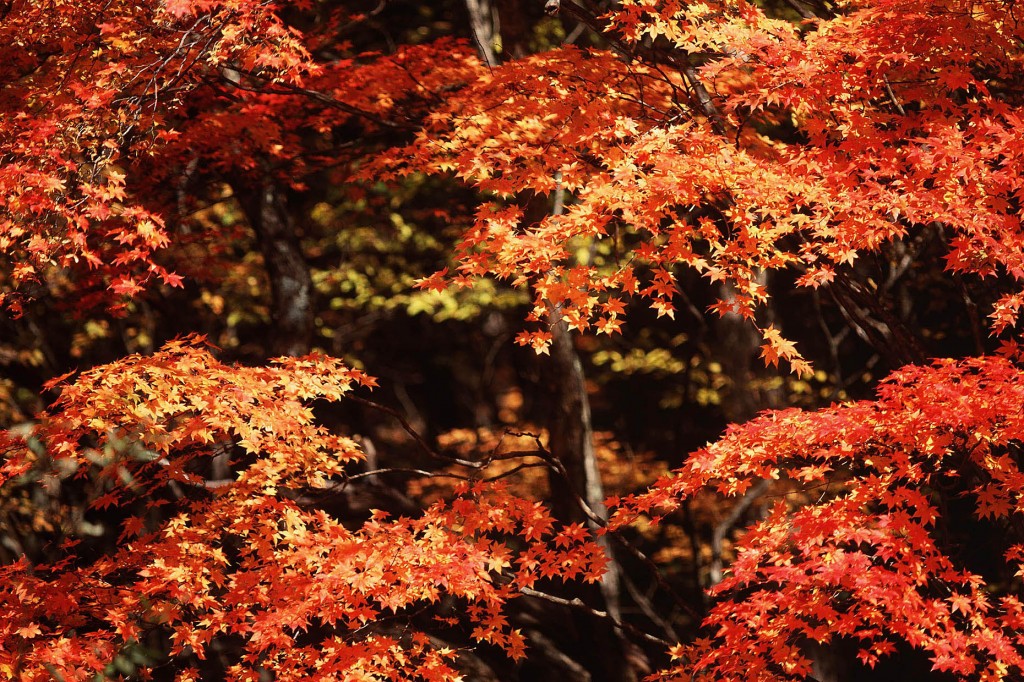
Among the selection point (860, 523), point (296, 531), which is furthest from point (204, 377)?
point (860, 523)

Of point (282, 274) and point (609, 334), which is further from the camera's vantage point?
point (282, 274)

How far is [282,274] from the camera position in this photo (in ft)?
32.3

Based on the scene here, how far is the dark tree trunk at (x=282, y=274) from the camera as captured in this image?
9758mm

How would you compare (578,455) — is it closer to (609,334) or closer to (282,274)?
(282,274)

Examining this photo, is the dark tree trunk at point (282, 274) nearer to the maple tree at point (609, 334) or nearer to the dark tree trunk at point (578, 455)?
the maple tree at point (609, 334)

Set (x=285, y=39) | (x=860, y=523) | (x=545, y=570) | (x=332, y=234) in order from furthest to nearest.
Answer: (x=332, y=234) < (x=285, y=39) < (x=545, y=570) < (x=860, y=523)

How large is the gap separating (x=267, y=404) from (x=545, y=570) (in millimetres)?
2305

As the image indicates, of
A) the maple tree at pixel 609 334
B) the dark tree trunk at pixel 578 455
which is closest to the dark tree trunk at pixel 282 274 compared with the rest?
the maple tree at pixel 609 334

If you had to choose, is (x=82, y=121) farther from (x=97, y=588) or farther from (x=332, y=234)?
(x=332, y=234)

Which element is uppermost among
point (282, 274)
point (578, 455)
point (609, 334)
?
point (282, 274)

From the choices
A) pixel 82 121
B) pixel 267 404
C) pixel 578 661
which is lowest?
pixel 578 661

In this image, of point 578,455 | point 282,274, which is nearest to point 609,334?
point 578,455

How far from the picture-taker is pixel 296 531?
6.19 meters

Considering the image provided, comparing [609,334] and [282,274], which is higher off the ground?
[282,274]
